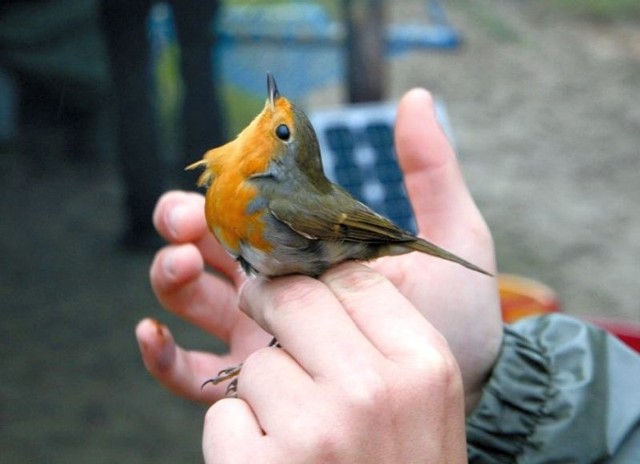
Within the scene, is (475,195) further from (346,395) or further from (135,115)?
(346,395)

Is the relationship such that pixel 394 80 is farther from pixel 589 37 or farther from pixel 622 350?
pixel 622 350

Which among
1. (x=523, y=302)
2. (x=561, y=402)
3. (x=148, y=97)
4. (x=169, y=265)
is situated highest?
(x=148, y=97)

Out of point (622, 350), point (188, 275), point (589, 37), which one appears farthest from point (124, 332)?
point (589, 37)

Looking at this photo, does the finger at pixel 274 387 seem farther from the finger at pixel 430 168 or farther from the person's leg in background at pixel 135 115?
the person's leg in background at pixel 135 115

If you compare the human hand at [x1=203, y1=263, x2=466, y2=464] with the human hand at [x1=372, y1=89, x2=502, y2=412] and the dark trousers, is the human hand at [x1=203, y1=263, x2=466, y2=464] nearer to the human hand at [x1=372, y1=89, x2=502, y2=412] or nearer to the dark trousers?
the human hand at [x1=372, y1=89, x2=502, y2=412]

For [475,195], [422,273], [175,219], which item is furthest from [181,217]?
[475,195]

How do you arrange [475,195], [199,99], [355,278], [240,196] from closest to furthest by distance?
[355,278]
[240,196]
[199,99]
[475,195]
